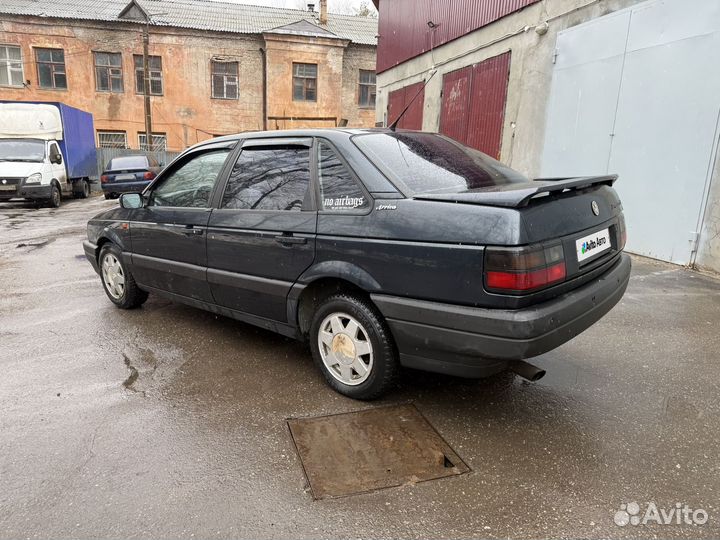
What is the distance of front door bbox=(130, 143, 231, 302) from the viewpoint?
375cm

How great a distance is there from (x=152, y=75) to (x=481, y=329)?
27.7 m

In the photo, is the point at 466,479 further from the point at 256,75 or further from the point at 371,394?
the point at 256,75

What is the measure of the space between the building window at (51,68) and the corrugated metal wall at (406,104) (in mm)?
19036

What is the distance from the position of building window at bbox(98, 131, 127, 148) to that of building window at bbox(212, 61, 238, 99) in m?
5.28

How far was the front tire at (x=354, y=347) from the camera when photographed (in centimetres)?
277

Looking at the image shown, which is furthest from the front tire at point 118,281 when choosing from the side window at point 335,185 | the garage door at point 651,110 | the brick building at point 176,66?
the brick building at point 176,66

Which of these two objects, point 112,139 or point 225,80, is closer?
point 112,139

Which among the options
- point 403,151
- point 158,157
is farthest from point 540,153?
point 158,157

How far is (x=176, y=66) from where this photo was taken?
2538 centimetres

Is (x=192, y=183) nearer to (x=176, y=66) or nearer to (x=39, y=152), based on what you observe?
(x=39, y=152)

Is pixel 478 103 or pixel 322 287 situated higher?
pixel 478 103

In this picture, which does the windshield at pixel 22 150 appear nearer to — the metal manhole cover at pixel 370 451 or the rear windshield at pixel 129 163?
the rear windshield at pixel 129 163

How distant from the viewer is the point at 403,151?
310 centimetres

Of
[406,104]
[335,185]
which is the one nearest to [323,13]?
[406,104]
